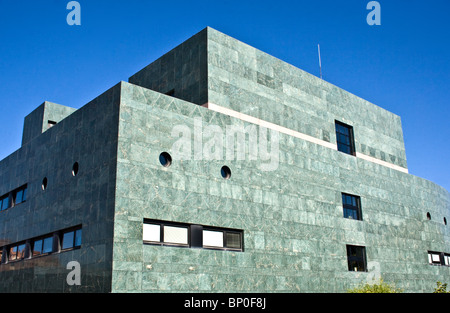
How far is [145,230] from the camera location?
19625 mm

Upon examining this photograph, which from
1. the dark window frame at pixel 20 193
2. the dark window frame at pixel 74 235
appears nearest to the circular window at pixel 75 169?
the dark window frame at pixel 74 235

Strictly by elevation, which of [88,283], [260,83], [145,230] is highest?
[260,83]

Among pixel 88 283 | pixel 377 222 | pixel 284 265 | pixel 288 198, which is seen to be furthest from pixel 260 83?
pixel 88 283

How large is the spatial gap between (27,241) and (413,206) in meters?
27.3

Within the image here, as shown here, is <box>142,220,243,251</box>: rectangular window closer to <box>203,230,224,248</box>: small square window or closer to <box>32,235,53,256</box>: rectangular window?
<box>203,230,224,248</box>: small square window

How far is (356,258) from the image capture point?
2880 cm

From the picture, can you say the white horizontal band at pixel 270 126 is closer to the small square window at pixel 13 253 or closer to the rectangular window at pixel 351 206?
the rectangular window at pixel 351 206

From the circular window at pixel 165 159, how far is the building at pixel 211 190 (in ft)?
0.17

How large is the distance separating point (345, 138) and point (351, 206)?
515 centimetres

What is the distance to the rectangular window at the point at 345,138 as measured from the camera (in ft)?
104

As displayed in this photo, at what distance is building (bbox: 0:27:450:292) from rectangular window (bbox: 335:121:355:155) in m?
0.16

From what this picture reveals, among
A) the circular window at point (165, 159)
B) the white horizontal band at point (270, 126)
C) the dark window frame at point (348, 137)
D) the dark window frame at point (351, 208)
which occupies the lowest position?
the dark window frame at point (351, 208)

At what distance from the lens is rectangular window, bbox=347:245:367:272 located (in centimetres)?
2822

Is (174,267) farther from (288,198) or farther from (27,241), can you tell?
(27,241)
